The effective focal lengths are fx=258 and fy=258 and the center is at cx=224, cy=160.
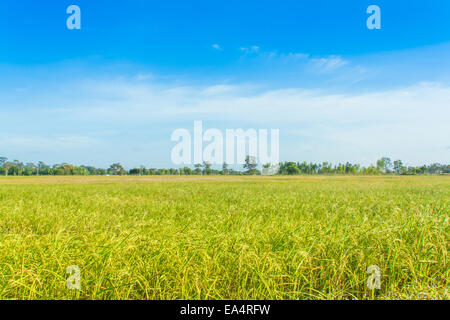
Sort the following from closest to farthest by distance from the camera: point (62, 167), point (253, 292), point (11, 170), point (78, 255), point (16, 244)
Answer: point (253, 292), point (78, 255), point (16, 244), point (11, 170), point (62, 167)

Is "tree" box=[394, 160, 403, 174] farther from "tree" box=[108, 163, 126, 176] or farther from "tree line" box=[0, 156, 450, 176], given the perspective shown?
"tree" box=[108, 163, 126, 176]

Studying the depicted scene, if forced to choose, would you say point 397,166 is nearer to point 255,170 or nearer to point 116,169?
point 255,170

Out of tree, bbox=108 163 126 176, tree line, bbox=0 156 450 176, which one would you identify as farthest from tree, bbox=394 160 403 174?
tree, bbox=108 163 126 176

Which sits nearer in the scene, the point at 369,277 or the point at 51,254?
the point at 369,277

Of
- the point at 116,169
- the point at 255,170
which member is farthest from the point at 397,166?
the point at 116,169

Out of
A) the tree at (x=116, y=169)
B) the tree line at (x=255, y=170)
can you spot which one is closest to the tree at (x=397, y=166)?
the tree line at (x=255, y=170)

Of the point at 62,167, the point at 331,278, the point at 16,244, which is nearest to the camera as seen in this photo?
the point at 331,278

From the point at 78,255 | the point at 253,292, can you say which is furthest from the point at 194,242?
the point at 78,255

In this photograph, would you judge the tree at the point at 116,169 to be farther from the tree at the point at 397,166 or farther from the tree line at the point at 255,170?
the tree at the point at 397,166

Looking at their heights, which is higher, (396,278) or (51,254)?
(51,254)
